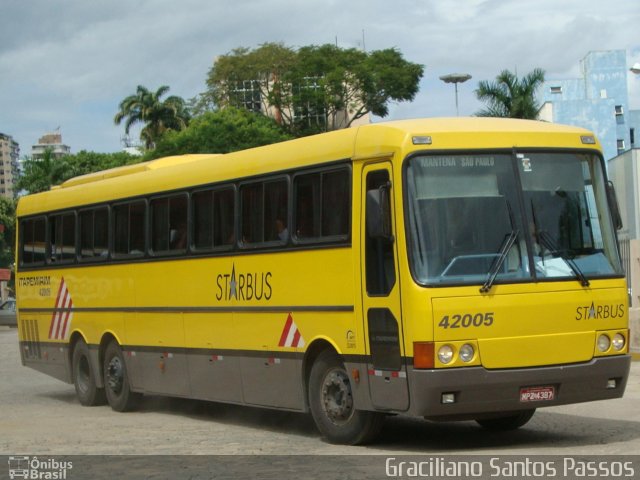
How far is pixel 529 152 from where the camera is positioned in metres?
12.1

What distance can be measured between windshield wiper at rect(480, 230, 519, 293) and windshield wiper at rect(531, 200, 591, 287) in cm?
27

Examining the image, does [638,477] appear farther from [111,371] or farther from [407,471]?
[111,371]

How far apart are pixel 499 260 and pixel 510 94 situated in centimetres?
4415

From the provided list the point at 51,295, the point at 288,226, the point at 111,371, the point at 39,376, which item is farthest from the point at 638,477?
the point at 39,376

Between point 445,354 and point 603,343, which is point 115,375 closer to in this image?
point 445,354

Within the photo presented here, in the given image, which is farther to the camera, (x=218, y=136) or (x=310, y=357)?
(x=218, y=136)

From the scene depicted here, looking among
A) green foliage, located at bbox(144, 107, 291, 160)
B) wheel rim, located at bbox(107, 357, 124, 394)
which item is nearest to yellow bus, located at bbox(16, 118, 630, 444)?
wheel rim, located at bbox(107, 357, 124, 394)

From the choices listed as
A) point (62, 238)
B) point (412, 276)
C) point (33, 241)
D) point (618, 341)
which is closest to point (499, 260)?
point (412, 276)

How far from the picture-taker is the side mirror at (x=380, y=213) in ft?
38.4

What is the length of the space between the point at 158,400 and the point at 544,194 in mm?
9103

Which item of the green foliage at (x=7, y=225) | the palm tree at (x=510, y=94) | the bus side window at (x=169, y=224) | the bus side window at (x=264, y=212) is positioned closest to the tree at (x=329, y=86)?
the green foliage at (x=7, y=225)

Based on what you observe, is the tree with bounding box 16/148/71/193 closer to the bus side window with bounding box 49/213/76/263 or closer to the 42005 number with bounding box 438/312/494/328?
the bus side window with bounding box 49/213/76/263

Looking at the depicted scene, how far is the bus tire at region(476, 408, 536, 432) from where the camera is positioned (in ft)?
44.0

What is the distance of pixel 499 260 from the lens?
11.6 metres
